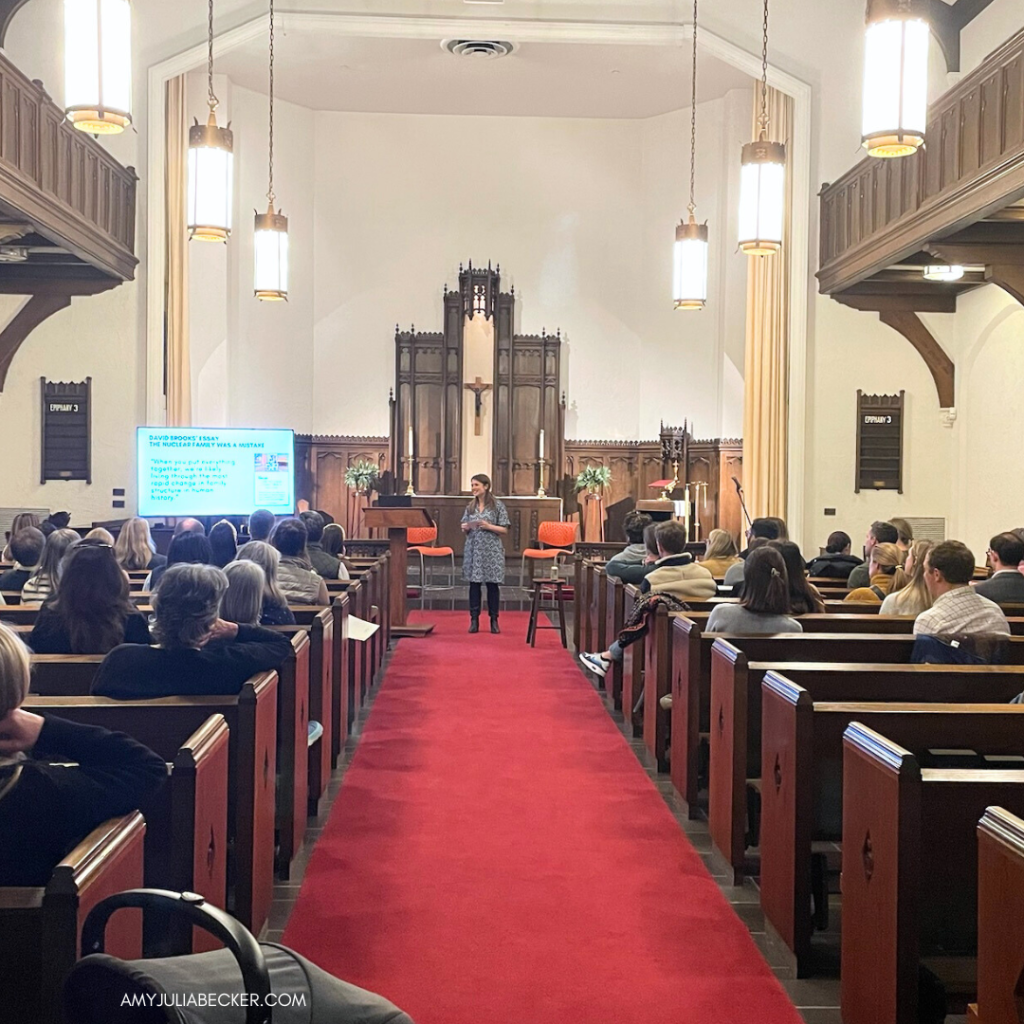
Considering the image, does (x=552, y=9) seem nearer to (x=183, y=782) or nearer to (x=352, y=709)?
(x=352, y=709)

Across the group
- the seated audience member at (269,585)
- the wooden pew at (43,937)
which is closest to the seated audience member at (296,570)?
the seated audience member at (269,585)

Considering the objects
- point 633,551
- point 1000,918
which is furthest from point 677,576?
point 1000,918

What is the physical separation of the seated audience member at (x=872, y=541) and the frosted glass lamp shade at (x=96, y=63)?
14.4ft

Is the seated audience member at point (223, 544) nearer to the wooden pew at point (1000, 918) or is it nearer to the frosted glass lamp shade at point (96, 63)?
the frosted glass lamp shade at point (96, 63)

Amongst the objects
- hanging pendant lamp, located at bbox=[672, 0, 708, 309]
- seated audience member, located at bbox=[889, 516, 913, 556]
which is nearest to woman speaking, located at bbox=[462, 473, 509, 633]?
hanging pendant lamp, located at bbox=[672, 0, 708, 309]

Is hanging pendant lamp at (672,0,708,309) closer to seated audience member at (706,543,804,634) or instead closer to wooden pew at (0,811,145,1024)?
seated audience member at (706,543,804,634)

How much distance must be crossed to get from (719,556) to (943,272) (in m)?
3.58

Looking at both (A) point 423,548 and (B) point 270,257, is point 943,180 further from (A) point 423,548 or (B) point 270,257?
(A) point 423,548

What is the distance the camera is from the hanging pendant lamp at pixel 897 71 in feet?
16.8

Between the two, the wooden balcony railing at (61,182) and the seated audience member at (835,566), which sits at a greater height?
the wooden balcony railing at (61,182)

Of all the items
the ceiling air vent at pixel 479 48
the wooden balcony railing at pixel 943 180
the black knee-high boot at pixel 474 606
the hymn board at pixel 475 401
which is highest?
the ceiling air vent at pixel 479 48

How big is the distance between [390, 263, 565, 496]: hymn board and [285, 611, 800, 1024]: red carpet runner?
946 cm

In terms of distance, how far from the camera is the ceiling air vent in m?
13.2

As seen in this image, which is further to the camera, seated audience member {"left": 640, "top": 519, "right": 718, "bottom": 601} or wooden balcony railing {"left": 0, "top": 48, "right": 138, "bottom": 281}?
A: wooden balcony railing {"left": 0, "top": 48, "right": 138, "bottom": 281}
